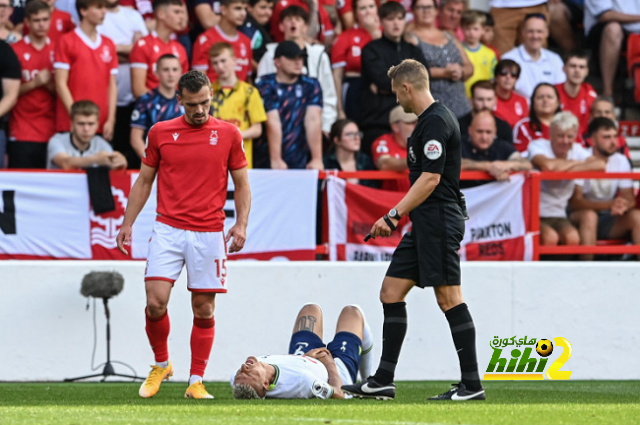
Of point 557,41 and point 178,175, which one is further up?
point 557,41

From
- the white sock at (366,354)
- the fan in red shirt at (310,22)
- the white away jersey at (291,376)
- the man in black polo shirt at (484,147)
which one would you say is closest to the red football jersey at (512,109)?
the man in black polo shirt at (484,147)

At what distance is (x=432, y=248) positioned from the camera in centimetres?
680

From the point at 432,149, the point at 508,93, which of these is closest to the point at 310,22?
the point at 508,93

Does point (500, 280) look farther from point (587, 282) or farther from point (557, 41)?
point (557, 41)

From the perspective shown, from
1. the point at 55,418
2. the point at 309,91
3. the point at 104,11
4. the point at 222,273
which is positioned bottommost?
the point at 55,418

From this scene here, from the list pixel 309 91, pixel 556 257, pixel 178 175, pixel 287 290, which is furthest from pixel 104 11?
pixel 556 257

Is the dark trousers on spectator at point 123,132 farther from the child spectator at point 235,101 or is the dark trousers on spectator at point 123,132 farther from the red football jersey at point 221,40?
the child spectator at point 235,101

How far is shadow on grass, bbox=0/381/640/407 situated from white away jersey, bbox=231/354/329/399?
9 cm

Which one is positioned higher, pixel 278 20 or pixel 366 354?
pixel 278 20

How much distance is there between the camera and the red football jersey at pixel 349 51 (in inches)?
479

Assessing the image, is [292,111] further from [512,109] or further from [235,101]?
[512,109]

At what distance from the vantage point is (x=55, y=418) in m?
5.71

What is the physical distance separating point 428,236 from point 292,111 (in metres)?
4.56

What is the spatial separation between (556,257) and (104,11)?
5.06 metres
